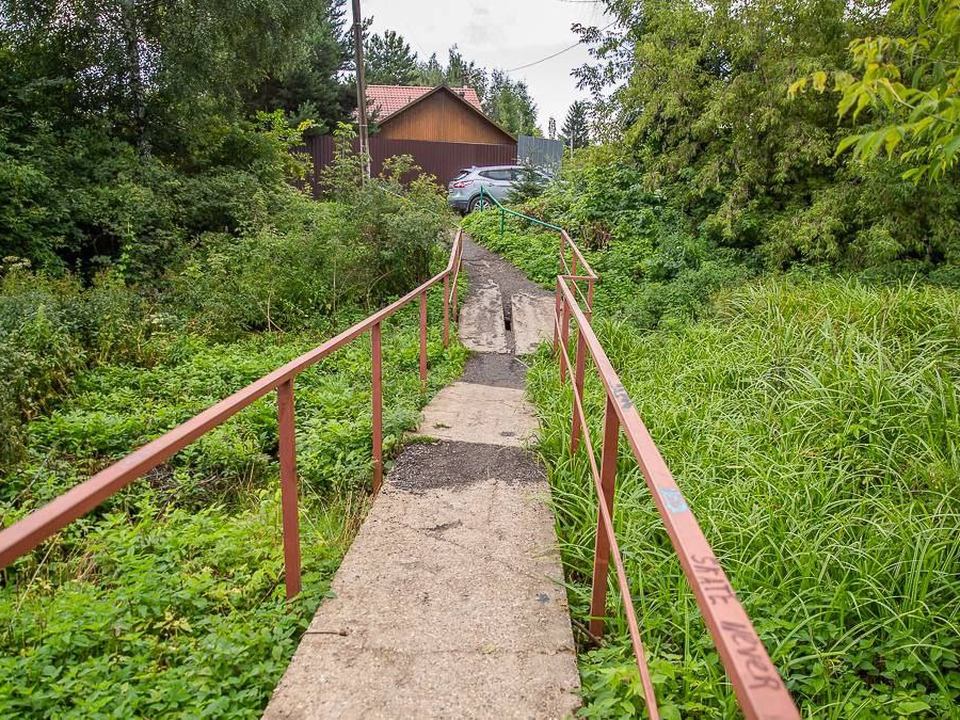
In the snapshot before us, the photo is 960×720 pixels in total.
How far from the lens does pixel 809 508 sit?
275 centimetres

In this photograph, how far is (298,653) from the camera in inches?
81.5

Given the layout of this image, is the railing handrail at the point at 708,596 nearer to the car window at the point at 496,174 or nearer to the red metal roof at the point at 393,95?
the car window at the point at 496,174

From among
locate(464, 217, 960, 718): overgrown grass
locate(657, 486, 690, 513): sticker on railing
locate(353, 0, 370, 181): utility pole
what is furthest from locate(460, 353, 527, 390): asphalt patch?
locate(353, 0, 370, 181): utility pole

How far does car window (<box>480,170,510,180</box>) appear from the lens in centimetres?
1753

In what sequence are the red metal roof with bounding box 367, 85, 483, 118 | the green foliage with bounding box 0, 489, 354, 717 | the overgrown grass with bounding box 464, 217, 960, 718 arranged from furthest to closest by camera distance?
1. the red metal roof with bounding box 367, 85, 483, 118
2. the overgrown grass with bounding box 464, 217, 960, 718
3. the green foliage with bounding box 0, 489, 354, 717

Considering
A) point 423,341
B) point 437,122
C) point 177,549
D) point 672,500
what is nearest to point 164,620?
point 177,549

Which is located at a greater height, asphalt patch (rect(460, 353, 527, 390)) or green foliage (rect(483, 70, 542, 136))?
green foliage (rect(483, 70, 542, 136))

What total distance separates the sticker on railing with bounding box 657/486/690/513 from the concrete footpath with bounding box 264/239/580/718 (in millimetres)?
1043

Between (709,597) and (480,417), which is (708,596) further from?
(480,417)

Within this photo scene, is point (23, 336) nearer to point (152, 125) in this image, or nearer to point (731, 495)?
point (731, 495)

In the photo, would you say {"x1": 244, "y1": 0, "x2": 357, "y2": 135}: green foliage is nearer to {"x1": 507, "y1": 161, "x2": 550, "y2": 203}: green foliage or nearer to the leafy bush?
{"x1": 507, "y1": 161, "x2": 550, "y2": 203}: green foliage

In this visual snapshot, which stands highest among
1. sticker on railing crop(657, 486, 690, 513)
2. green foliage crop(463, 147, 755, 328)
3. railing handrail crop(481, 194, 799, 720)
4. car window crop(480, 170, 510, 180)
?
A: car window crop(480, 170, 510, 180)

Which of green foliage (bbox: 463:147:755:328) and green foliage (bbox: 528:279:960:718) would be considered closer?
green foliage (bbox: 528:279:960:718)

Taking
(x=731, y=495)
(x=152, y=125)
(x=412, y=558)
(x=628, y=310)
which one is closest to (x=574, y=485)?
(x=731, y=495)
